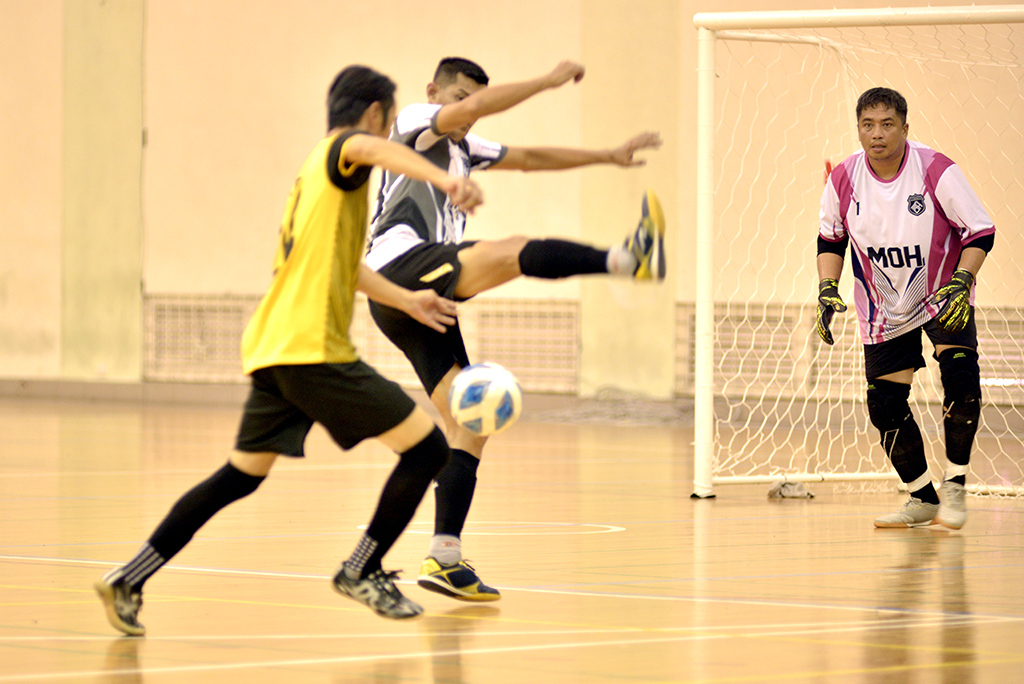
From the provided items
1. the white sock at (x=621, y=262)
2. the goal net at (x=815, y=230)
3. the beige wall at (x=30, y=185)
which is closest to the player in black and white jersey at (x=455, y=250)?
the white sock at (x=621, y=262)

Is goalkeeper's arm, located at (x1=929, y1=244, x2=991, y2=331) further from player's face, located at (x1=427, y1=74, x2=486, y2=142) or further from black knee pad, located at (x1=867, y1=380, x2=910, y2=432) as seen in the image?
player's face, located at (x1=427, y1=74, x2=486, y2=142)

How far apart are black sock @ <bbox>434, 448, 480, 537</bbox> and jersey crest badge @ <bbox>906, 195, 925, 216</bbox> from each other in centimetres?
265

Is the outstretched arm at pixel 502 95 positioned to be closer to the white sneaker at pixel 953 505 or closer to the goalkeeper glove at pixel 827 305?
the goalkeeper glove at pixel 827 305

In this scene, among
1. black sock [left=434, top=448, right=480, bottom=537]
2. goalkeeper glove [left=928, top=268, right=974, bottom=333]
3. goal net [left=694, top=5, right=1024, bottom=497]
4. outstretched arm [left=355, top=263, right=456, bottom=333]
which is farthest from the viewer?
goal net [left=694, top=5, right=1024, bottom=497]

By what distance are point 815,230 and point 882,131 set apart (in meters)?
5.51

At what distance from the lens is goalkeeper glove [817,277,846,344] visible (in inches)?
239

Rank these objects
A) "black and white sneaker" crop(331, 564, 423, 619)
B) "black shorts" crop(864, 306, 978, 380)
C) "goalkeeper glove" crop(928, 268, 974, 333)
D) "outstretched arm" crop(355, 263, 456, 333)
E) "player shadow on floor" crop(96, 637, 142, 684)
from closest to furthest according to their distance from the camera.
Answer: "player shadow on floor" crop(96, 637, 142, 684), "black and white sneaker" crop(331, 564, 423, 619), "outstretched arm" crop(355, 263, 456, 333), "goalkeeper glove" crop(928, 268, 974, 333), "black shorts" crop(864, 306, 978, 380)

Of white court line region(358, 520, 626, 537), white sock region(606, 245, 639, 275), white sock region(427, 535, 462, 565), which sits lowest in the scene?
white court line region(358, 520, 626, 537)

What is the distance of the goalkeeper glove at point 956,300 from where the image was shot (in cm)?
588

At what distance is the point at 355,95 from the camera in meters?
3.66

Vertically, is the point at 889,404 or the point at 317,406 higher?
the point at 317,406

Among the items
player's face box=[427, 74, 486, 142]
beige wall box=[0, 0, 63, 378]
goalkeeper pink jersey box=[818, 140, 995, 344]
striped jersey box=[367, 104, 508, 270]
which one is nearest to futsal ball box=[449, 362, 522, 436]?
striped jersey box=[367, 104, 508, 270]

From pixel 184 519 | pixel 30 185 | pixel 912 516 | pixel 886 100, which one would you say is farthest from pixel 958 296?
pixel 30 185

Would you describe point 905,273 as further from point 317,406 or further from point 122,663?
point 122,663
